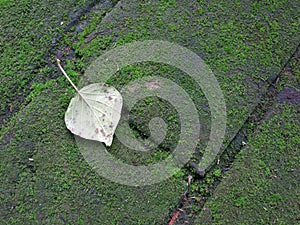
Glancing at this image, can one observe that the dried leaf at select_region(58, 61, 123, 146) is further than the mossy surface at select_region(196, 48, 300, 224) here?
Yes

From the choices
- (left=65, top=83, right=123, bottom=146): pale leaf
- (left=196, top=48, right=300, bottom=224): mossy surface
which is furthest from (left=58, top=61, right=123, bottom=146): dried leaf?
(left=196, top=48, right=300, bottom=224): mossy surface

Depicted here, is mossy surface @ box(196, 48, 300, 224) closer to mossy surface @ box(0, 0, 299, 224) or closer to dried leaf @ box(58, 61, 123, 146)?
mossy surface @ box(0, 0, 299, 224)

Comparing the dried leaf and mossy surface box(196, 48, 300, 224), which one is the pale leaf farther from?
mossy surface box(196, 48, 300, 224)

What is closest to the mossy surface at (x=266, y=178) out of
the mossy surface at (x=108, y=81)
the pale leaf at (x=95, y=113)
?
the mossy surface at (x=108, y=81)

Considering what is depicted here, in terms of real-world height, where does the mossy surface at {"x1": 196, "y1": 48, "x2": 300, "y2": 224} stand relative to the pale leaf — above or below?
below

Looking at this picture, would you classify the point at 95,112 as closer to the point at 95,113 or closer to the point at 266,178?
the point at 95,113

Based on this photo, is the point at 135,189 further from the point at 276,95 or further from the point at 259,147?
the point at 276,95

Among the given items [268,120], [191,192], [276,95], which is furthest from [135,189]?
[276,95]
